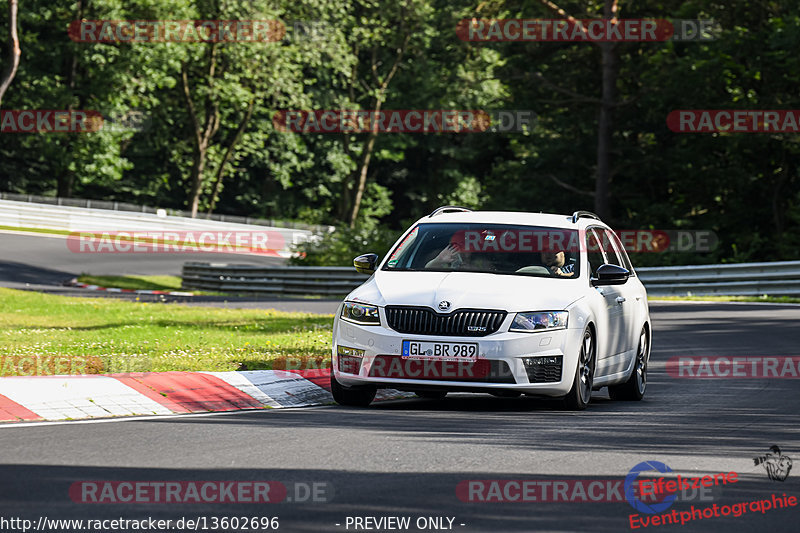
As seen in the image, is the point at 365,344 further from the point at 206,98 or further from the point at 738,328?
the point at 206,98

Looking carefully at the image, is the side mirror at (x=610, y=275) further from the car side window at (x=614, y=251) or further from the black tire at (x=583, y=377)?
the car side window at (x=614, y=251)

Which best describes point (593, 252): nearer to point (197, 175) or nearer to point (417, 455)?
point (417, 455)

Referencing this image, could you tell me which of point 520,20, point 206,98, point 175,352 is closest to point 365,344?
point 175,352

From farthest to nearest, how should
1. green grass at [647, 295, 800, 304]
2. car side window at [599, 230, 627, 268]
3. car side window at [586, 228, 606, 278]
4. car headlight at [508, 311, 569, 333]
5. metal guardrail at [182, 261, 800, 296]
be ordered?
1. metal guardrail at [182, 261, 800, 296]
2. green grass at [647, 295, 800, 304]
3. car side window at [599, 230, 627, 268]
4. car side window at [586, 228, 606, 278]
5. car headlight at [508, 311, 569, 333]

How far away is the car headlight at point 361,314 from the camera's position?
10453 millimetres

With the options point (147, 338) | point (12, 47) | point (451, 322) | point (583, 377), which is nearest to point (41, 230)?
point (12, 47)

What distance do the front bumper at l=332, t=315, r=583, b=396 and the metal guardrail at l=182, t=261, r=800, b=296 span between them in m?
19.2

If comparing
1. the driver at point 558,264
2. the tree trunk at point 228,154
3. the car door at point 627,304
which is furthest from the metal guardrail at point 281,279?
the tree trunk at point 228,154

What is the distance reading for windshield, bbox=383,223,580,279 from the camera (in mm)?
11273

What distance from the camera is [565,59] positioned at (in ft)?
140

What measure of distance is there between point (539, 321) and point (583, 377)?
87 centimetres

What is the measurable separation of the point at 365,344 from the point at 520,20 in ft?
104

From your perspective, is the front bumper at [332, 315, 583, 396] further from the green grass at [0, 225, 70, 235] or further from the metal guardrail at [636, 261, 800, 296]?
the green grass at [0, 225, 70, 235]

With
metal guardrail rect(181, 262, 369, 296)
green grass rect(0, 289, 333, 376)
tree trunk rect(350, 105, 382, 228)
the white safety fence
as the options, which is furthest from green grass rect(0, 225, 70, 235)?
green grass rect(0, 289, 333, 376)
